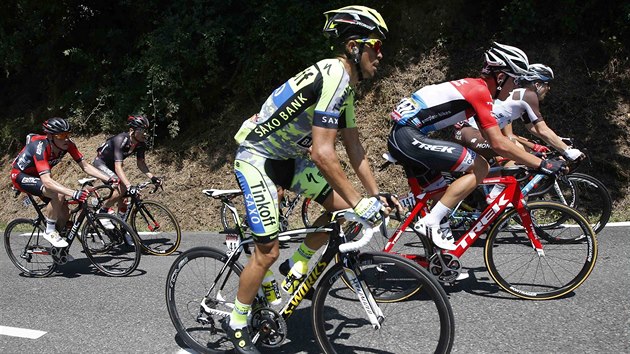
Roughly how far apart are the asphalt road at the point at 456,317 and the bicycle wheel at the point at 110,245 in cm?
34

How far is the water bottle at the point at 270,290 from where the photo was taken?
3.68 m

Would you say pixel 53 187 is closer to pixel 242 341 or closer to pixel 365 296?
pixel 242 341

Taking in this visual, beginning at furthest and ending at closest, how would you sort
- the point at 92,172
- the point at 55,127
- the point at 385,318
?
the point at 92,172 < the point at 55,127 < the point at 385,318

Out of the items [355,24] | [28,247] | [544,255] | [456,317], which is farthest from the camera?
[28,247]

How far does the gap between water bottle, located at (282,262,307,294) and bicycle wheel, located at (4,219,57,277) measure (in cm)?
433

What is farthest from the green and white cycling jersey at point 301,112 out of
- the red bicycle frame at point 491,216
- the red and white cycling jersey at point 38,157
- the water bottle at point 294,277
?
the red and white cycling jersey at point 38,157

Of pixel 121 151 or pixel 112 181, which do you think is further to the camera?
pixel 121 151

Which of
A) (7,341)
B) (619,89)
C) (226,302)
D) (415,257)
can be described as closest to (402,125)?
(415,257)

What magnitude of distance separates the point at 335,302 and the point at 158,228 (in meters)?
4.93

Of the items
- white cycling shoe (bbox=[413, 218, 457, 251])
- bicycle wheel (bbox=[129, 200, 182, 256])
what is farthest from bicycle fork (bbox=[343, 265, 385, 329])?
bicycle wheel (bbox=[129, 200, 182, 256])

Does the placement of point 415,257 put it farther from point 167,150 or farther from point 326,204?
point 167,150

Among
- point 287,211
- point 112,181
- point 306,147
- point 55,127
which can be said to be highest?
point 306,147

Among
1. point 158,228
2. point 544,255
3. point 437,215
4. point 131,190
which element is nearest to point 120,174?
point 131,190

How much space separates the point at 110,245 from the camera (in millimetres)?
6676
